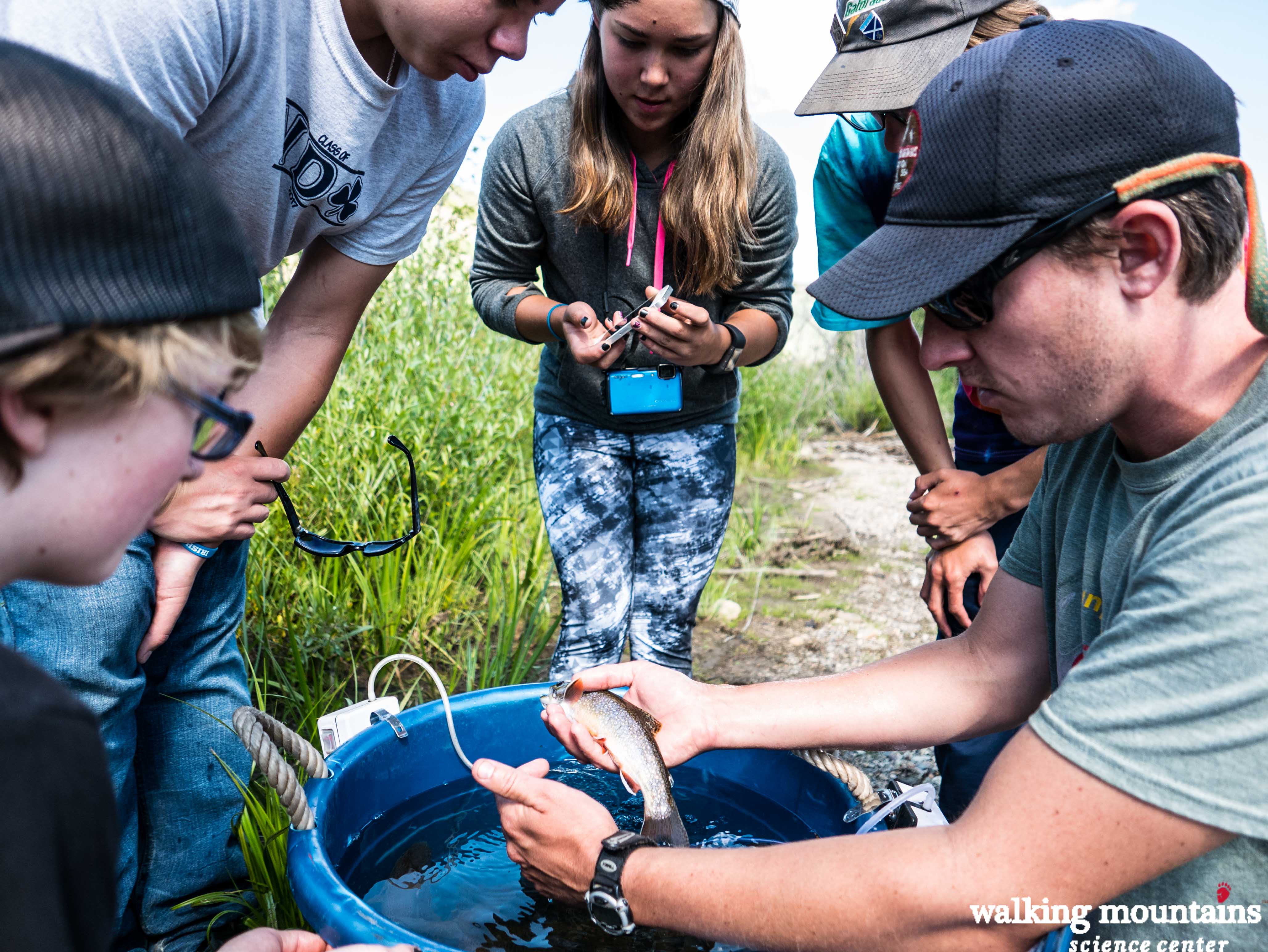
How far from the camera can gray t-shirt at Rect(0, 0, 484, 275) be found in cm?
160

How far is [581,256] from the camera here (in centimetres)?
299

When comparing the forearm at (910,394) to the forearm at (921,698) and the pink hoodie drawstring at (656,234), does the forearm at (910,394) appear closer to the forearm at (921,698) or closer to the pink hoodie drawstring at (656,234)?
the pink hoodie drawstring at (656,234)

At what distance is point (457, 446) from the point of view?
162 inches

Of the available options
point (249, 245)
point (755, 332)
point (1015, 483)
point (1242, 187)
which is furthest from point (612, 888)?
point (755, 332)

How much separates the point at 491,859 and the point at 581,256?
71.9 inches

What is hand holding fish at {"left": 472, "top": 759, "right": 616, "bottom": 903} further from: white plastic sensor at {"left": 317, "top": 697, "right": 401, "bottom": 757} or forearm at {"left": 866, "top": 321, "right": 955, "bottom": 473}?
forearm at {"left": 866, "top": 321, "right": 955, "bottom": 473}

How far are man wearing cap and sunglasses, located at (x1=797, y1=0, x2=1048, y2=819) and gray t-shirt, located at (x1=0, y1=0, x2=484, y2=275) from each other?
3.64 feet

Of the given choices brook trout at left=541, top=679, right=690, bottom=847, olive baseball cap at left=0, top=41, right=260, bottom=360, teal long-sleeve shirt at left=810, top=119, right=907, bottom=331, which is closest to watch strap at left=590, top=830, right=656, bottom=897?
brook trout at left=541, top=679, right=690, bottom=847

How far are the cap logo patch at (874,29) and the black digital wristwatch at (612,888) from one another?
2.28 m

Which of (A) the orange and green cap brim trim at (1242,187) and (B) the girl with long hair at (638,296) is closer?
(A) the orange and green cap brim trim at (1242,187)

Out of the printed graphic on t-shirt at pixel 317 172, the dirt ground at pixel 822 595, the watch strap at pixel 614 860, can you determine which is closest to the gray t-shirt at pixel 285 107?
the printed graphic on t-shirt at pixel 317 172

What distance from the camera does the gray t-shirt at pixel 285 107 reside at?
160 cm

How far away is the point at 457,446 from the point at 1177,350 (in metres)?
3.15

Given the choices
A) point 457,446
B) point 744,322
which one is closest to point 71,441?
point 744,322
